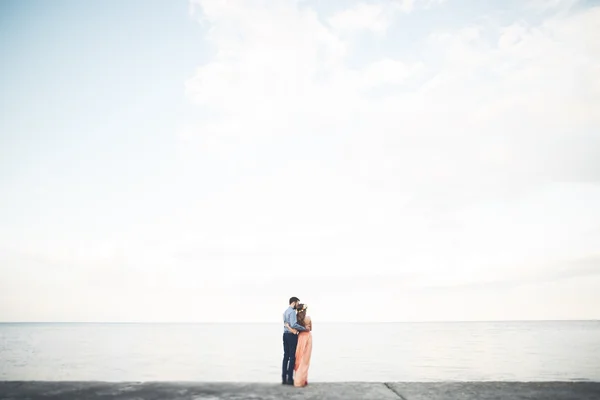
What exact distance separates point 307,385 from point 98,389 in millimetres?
4260

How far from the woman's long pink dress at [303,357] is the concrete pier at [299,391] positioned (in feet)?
0.89

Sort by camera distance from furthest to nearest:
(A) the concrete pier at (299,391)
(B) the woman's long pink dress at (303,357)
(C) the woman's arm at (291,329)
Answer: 1. (C) the woman's arm at (291,329)
2. (B) the woman's long pink dress at (303,357)
3. (A) the concrete pier at (299,391)

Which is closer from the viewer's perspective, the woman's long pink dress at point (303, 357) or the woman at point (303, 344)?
the woman's long pink dress at point (303, 357)

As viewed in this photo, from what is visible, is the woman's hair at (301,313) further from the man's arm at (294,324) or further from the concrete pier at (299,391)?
the concrete pier at (299,391)

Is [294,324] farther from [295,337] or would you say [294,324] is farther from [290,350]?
[290,350]

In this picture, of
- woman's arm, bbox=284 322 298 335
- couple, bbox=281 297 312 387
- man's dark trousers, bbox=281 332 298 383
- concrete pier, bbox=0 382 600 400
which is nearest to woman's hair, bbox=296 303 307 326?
couple, bbox=281 297 312 387

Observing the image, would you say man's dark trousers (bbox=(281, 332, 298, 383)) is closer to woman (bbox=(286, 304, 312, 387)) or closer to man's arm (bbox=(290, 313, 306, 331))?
woman (bbox=(286, 304, 312, 387))

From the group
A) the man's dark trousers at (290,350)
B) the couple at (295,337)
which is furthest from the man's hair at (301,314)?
the man's dark trousers at (290,350)

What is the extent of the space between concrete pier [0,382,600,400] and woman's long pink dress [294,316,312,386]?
0.89 feet

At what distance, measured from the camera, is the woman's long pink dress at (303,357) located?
32.8 ft

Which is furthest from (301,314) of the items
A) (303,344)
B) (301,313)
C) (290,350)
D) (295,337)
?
(290,350)

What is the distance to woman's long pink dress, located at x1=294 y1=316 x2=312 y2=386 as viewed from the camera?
10008 millimetres

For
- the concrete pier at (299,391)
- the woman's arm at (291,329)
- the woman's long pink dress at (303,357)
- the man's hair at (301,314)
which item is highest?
the man's hair at (301,314)

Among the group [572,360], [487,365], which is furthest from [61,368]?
[572,360]
